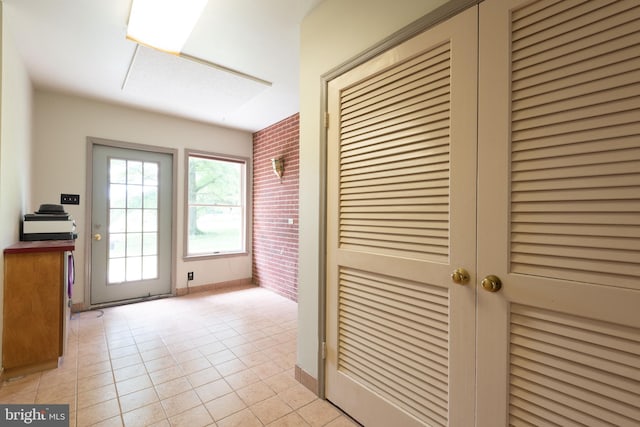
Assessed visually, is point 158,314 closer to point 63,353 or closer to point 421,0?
point 63,353

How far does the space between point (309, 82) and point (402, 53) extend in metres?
0.78

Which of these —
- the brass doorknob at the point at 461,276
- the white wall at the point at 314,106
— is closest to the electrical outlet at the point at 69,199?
the white wall at the point at 314,106

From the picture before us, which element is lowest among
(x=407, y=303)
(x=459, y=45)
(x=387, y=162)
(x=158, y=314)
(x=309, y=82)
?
(x=158, y=314)

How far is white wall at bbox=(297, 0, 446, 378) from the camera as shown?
64.6 inches

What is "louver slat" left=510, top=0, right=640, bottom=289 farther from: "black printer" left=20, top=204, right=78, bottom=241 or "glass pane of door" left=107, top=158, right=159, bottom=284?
"glass pane of door" left=107, top=158, right=159, bottom=284

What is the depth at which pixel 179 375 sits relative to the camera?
210 cm

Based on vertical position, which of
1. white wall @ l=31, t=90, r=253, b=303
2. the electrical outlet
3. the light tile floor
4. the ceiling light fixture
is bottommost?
the light tile floor

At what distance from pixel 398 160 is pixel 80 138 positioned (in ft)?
12.7

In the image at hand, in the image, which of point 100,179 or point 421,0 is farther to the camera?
point 100,179

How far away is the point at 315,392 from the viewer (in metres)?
1.88

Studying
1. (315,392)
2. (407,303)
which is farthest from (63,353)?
(407,303)

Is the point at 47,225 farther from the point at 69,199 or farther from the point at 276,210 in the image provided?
the point at 276,210

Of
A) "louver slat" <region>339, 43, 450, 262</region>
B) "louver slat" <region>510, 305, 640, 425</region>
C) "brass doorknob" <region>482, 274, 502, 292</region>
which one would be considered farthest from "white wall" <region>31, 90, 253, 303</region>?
"louver slat" <region>510, 305, 640, 425</region>

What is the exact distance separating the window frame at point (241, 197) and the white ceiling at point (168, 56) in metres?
0.76
